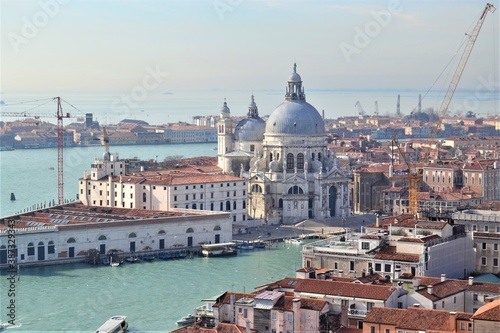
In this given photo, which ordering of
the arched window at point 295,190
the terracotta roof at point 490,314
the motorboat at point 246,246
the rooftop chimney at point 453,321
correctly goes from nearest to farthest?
the terracotta roof at point 490,314, the rooftop chimney at point 453,321, the motorboat at point 246,246, the arched window at point 295,190

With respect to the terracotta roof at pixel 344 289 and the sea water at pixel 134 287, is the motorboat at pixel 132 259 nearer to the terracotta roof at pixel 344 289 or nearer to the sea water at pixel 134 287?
the sea water at pixel 134 287

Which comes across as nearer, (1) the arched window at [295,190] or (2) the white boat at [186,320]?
(2) the white boat at [186,320]

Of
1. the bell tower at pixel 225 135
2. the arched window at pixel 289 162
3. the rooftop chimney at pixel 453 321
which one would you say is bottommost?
the rooftop chimney at pixel 453 321

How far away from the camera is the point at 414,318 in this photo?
44.3 feet

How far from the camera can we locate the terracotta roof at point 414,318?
1332 cm

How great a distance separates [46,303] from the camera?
63.0 feet

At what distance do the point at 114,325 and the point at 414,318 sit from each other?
485 centimetres

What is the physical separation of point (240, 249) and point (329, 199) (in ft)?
20.3

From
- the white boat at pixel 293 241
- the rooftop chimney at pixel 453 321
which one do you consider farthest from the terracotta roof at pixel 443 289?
the white boat at pixel 293 241

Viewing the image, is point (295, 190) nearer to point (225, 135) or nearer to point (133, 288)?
point (225, 135)

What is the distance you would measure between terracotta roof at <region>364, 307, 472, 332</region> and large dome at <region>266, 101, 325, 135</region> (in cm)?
1863

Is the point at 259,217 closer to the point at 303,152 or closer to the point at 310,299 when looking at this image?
the point at 303,152

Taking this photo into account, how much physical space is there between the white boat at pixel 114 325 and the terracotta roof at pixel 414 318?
419 centimetres

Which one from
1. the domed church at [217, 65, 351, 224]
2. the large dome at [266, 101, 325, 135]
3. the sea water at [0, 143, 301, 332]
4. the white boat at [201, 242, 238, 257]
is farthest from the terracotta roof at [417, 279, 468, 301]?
the large dome at [266, 101, 325, 135]
